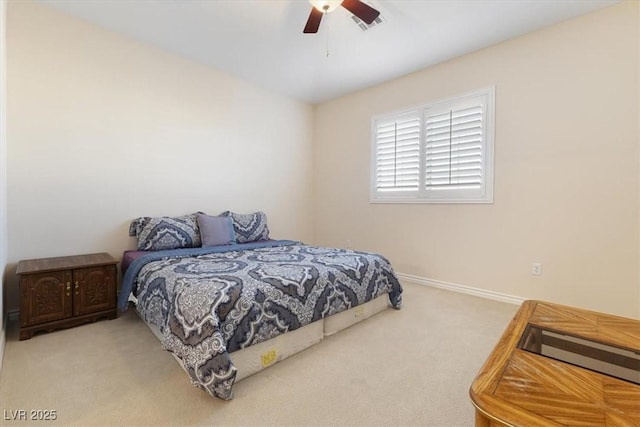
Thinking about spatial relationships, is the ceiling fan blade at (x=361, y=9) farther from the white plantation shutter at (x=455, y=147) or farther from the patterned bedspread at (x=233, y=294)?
the patterned bedspread at (x=233, y=294)

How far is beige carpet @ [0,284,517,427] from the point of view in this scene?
1.46 meters

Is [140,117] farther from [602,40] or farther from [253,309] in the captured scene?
[602,40]

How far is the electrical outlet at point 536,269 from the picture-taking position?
2.94m

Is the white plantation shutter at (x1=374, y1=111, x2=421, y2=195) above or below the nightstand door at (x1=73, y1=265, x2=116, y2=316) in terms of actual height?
above

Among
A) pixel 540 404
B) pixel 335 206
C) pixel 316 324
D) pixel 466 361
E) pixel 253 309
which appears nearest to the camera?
pixel 540 404

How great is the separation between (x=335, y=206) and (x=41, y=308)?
3.70 metres

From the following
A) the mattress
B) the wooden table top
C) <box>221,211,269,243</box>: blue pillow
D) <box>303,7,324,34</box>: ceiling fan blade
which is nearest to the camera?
the wooden table top

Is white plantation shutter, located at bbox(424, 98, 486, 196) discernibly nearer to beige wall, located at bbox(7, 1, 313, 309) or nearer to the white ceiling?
the white ceiling

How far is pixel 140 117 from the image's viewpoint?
3.22 metres

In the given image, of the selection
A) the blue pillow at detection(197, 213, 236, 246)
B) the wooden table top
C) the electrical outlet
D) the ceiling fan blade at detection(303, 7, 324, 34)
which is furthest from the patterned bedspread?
the ceiling fan blade at detection(303, 7, 324, 34)

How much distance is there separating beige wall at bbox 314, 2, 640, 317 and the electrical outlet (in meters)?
0.04

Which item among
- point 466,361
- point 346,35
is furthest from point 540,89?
point 466,361

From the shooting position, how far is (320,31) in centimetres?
296

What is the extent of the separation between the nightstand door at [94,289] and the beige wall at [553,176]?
3394mm
